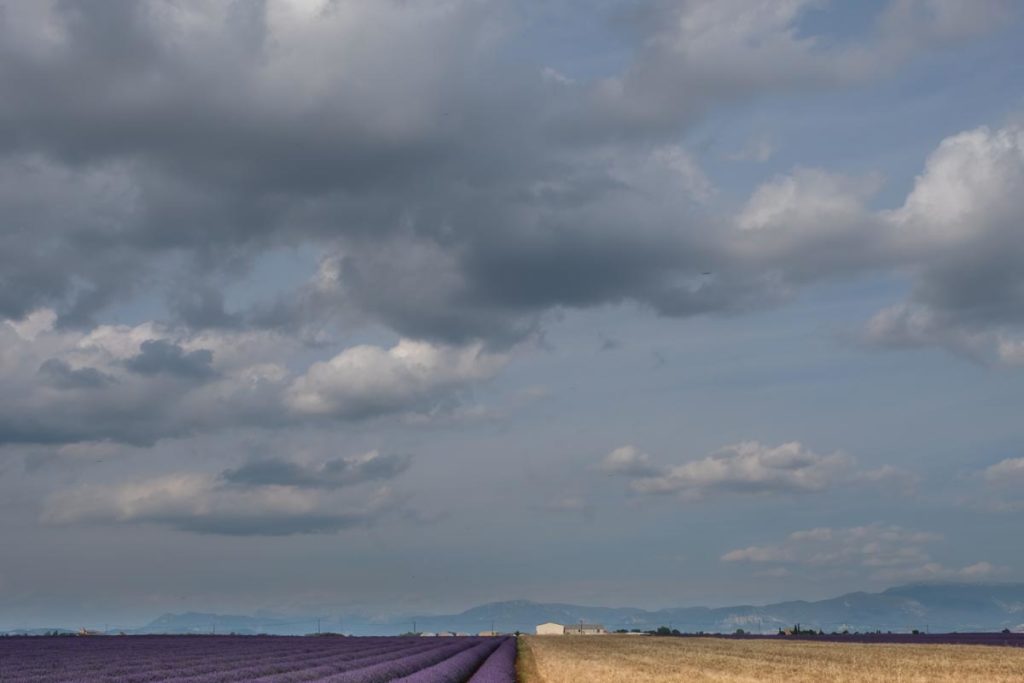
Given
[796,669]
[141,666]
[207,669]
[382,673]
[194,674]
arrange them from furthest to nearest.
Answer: [796,669], [141,666], [207,669], [382,673], [194,674]

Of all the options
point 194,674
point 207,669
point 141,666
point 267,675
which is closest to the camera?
point 267,675

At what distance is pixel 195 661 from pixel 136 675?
43.3 feet

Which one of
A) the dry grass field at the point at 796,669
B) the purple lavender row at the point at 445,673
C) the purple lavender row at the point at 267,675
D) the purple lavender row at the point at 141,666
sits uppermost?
the purple lavender row at the point at 141,666

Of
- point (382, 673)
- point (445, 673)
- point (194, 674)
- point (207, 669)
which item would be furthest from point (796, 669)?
point (194, 674)

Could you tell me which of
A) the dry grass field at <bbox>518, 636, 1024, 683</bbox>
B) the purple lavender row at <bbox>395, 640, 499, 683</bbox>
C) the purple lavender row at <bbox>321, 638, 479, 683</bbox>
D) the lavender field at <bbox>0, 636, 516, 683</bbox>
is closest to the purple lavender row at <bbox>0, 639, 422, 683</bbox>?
the lavender field at <bbox>0, 636, 516, 683</bbox>

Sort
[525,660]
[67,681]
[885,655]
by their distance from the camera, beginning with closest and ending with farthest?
[67,681], [885,655], [525,660]

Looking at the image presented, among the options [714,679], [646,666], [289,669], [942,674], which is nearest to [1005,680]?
[942,674]

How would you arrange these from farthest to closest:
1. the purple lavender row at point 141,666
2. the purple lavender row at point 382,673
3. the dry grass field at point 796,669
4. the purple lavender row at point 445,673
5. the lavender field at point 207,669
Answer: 1. the dry grass field at point 796,669
2. the purple lavender row at point 141,666
3. the lavender field at point 207,669
4. the purple lavender row at point 382,673
5. the purple lavender row at point 445,673

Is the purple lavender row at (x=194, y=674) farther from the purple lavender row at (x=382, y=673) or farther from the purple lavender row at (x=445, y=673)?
the purple lavender row at (x=445, y=673)

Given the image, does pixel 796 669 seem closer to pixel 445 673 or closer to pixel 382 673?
pixel 445 673

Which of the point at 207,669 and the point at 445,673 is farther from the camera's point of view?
the point at 207,669

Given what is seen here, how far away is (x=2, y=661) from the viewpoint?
149 ft

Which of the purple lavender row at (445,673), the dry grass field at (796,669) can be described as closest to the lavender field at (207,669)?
the purple lavender row at (445,673)

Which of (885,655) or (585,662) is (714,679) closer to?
(585,662)
